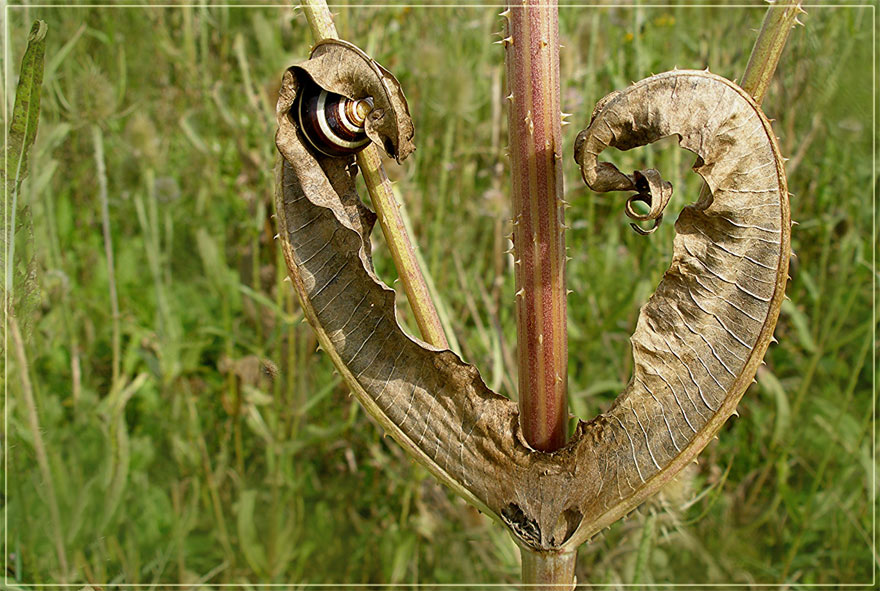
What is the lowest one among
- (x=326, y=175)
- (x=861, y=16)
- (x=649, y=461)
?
(x=649, y=461)

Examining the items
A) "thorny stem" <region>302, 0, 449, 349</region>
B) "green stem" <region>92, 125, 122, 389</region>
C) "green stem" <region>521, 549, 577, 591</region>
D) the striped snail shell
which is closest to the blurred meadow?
"green stem" <region>92, 125, 122, 389</region>

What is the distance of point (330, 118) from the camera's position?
0.64 meters

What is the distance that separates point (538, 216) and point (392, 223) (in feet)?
0.45

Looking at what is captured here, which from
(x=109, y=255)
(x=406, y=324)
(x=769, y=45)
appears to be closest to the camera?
(x=769, y=45)

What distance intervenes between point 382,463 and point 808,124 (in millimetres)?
1407

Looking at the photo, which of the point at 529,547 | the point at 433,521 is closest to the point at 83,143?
the point at 433,521

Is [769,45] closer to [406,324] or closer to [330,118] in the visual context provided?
[330,118]

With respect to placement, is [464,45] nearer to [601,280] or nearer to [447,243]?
[447,243]

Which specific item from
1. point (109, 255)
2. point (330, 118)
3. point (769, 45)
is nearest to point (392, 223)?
point (330, 118)

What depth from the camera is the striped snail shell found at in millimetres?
634

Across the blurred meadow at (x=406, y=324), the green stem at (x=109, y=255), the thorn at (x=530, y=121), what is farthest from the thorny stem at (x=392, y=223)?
the green stem at (x=109, y=255)

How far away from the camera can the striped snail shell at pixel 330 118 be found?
63cm

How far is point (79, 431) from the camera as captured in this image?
1.48m

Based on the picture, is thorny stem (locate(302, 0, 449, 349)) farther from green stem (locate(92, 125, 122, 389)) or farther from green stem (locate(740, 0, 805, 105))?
green stem (locate(92, 125, 122, 389))
